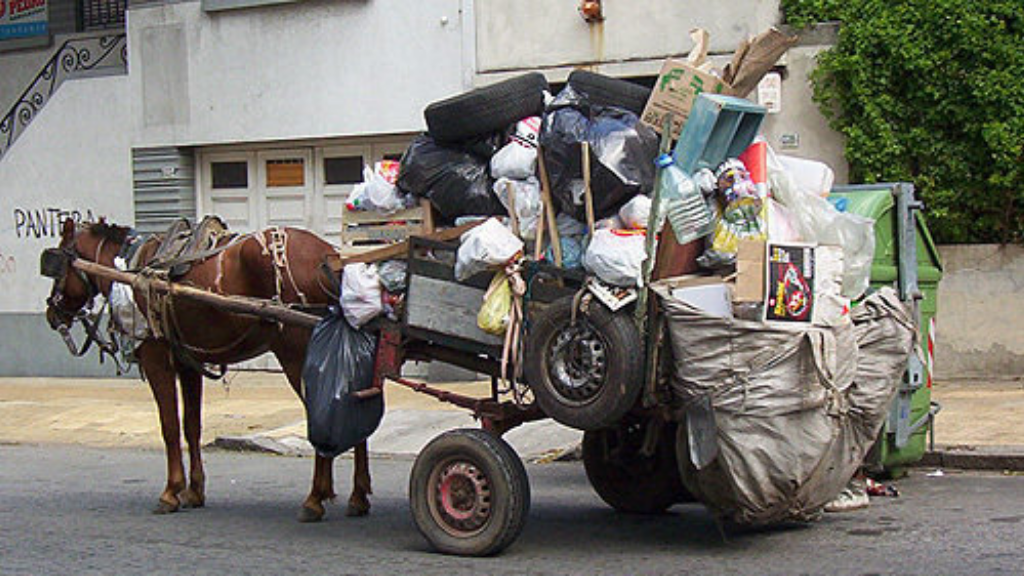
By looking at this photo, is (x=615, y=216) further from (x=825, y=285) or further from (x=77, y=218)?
(x=77, y=218)

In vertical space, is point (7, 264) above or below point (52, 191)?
below

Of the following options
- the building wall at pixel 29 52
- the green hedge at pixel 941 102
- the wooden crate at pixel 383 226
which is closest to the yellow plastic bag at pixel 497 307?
the wooden crate at pixel 383 226

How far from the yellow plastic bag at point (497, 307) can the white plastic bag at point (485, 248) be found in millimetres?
104

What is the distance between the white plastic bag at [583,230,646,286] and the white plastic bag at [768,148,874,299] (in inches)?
32.3

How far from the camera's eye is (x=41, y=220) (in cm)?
1864

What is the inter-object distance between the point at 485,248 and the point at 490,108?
83 centimetres

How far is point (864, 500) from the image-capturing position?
850 cm

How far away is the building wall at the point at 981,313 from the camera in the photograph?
13.6 meters

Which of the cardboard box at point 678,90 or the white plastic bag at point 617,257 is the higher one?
the cardboard box at point 678,90

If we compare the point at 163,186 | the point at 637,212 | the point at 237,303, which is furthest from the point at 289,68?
the point at 637,212

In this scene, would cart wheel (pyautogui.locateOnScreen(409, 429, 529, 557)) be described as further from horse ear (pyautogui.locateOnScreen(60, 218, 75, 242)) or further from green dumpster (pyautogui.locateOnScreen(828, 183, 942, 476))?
horse ear (pyautogui.locateOnScreen(60, 218, 75, 242))

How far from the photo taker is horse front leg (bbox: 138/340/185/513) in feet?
31.3

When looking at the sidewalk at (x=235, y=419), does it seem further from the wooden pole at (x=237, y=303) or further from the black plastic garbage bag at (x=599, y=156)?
the black plastic garbage bag at (x=599, y=156)

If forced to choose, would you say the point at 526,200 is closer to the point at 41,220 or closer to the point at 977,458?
the point at 977,458
